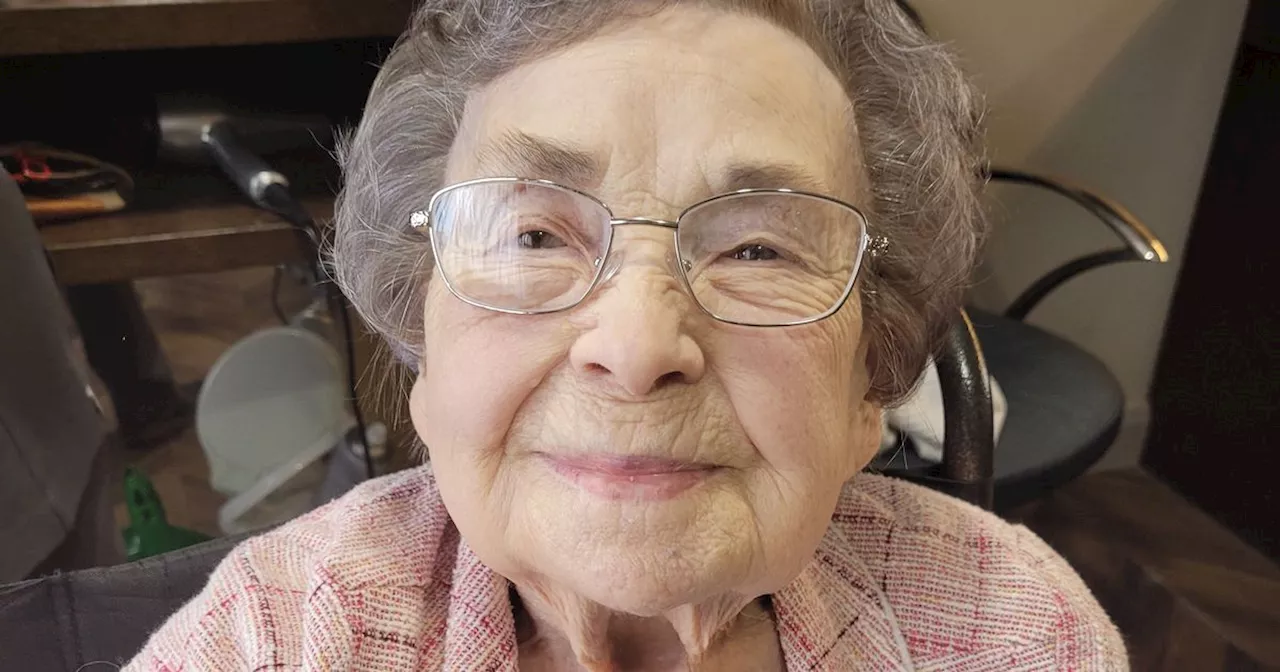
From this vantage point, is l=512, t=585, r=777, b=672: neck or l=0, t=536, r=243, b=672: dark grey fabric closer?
l=512, t=585, r=777, b=672: neck

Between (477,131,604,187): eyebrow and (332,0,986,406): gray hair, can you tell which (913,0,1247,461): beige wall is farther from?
(477,131,604,187): eyebrow

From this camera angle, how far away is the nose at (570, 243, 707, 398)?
0.75m

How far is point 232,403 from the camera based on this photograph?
202 cm

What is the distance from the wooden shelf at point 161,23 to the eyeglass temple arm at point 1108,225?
3.78 ft

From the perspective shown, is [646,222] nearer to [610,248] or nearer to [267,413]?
[610,248]

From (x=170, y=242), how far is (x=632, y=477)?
116 centimetres

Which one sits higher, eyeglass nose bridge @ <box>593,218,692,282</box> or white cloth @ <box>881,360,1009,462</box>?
eyeglass nose bridge @ <box>593,218,692,282</box>

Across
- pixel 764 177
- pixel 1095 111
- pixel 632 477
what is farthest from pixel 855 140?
pixel 1095 111

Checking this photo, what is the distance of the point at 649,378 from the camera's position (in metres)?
0.75

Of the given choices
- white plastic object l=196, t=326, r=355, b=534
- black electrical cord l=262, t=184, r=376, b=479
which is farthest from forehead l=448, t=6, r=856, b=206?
white plastic object l=196, t=326, r=355, b=534

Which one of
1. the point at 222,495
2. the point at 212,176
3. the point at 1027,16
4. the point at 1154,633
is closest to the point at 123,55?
the point at 212,176

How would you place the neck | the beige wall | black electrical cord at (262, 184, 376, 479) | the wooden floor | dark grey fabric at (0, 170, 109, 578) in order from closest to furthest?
the neck
dark grey fabric at (0, 170, 109, 578)
black electrical cord at (262, 184, 376, 479)
the wooden floor
the beige wall

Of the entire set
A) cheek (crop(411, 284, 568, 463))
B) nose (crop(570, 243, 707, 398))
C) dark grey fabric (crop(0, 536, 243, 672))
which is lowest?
dark grey fabric (crop(0, 536, 243, 672))

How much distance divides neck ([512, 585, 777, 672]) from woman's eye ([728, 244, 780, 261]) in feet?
1.03
